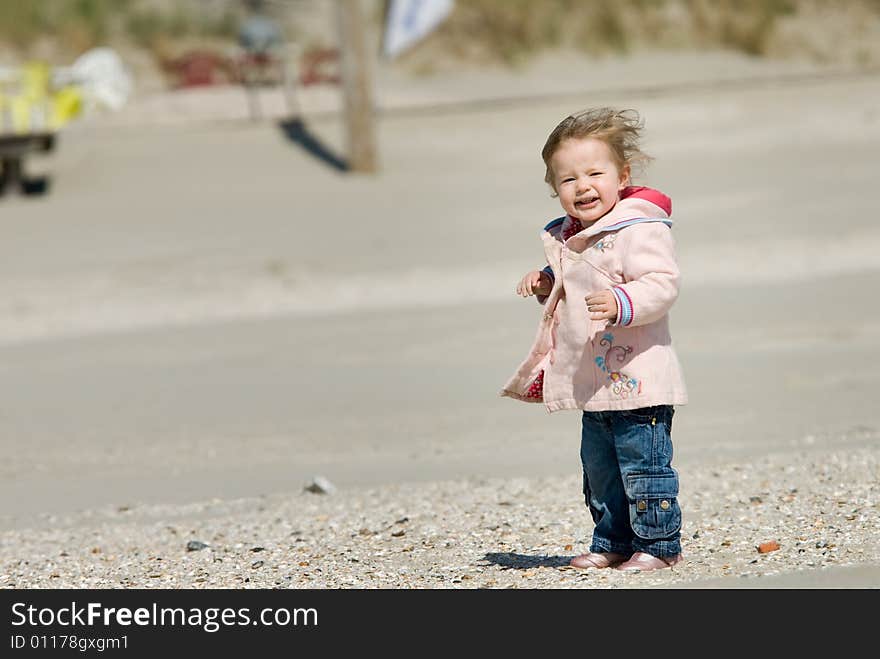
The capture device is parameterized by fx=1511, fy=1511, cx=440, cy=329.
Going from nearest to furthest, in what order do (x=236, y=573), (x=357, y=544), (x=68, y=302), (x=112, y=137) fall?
1. (x=236, y=573)
2. (x=357, y=544)
3. (x=68, y=302)
4. (x=112, y=137)

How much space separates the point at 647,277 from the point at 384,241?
9268 mm

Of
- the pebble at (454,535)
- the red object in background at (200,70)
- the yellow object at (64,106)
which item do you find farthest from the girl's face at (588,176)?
the red object in background at (200,70)

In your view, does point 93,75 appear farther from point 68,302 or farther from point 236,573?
point 236,573

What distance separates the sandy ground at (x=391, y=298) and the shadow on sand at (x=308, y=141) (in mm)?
168

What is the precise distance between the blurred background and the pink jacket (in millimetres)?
2258

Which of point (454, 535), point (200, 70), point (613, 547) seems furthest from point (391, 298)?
point (200, 70)

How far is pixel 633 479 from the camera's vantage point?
421 cm

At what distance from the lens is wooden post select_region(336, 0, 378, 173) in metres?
14.3

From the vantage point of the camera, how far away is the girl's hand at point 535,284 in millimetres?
4238

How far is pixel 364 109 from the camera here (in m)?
14.7

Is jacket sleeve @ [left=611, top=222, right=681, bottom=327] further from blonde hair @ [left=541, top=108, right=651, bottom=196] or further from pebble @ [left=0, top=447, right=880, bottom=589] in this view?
pebble @ [left=0, top=447, right=880, bottom=589]

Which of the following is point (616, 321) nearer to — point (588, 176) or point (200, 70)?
point (588, 176)
